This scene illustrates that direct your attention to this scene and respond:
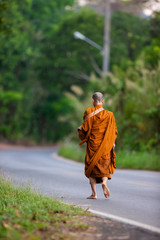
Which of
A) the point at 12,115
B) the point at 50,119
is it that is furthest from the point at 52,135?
the point at 12,115

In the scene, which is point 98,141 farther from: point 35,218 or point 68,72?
point 68,72

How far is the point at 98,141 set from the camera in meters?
9.66

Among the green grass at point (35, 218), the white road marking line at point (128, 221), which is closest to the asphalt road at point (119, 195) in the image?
the white road marking line at point (128, 221)

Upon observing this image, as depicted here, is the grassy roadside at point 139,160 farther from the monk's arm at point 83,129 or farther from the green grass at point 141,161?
the monk's arm at point 83,129

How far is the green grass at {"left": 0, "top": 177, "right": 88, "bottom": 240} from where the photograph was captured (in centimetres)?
616

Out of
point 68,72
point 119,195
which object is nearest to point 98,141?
point 119,195

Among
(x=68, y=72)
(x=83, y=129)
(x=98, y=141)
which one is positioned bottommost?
(x=98, y=141)

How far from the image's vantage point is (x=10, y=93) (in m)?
44.6

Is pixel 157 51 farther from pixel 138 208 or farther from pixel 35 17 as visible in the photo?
pixel 35 17

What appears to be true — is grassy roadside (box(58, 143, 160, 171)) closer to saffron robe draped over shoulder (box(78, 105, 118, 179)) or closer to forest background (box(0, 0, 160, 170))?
forest background (box(0, 0, 160, 170))

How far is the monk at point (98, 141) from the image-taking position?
9.59 meters

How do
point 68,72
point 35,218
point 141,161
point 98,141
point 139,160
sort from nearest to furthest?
1. point 35,218
2. point 98,141
3. point 141,161
4. point 139,160
5. point 68,72

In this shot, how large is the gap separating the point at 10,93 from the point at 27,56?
412cm

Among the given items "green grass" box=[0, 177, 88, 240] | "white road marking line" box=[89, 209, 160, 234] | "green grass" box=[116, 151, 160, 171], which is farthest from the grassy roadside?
"white road marking line" box=[89, 209, 160, 234]
